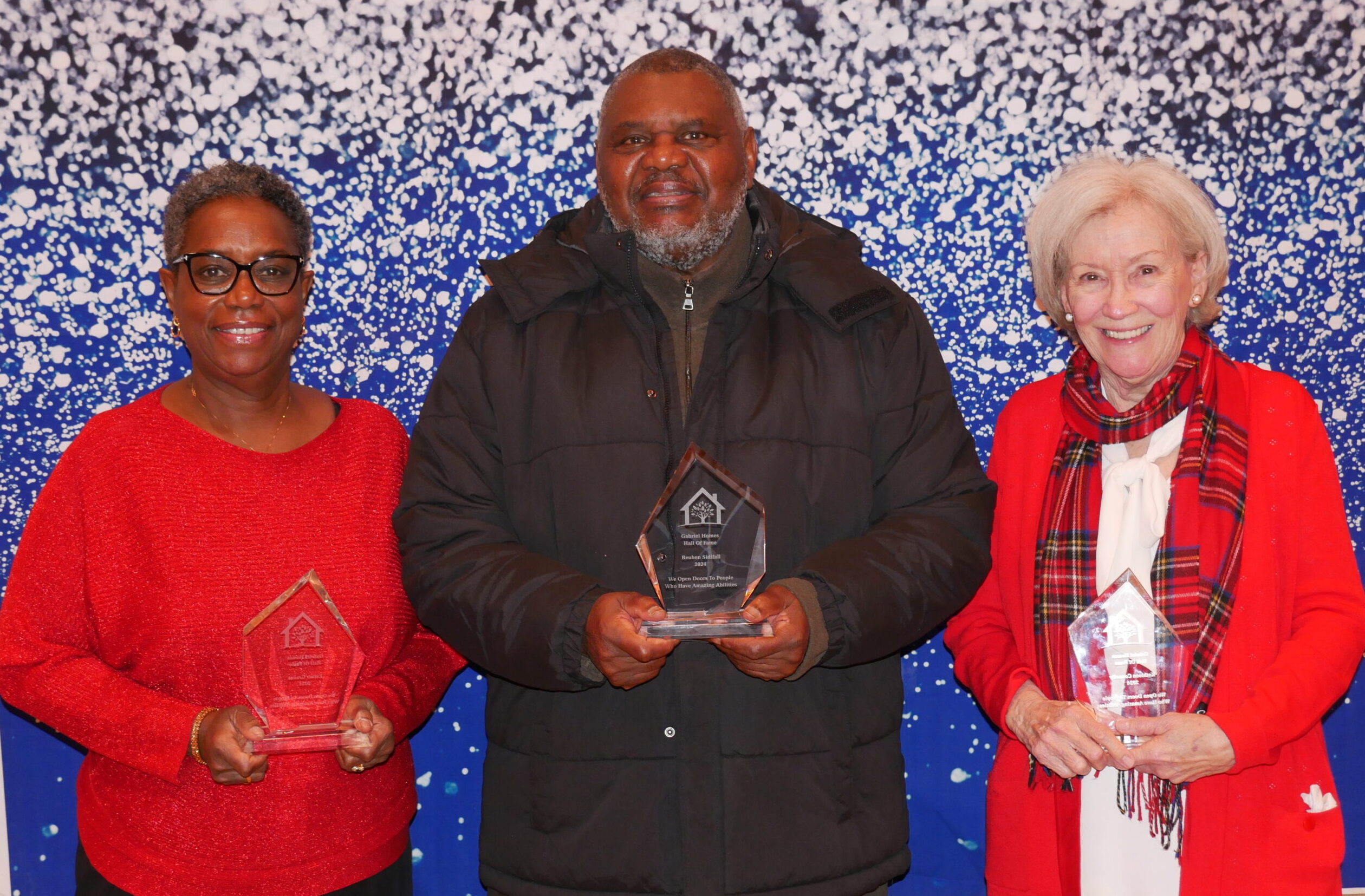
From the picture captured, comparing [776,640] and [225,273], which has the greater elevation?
[225,273]

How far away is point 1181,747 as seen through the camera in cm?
198

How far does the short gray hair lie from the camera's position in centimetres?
225

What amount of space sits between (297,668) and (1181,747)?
155cm

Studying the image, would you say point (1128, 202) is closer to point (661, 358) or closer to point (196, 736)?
point (661, 358)

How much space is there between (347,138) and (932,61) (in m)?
1.45

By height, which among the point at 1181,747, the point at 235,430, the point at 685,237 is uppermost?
the point at 685,237

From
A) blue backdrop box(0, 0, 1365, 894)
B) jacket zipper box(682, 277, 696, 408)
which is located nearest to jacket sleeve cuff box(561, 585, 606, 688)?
jacket zipper box(682, 277, 696, 408)

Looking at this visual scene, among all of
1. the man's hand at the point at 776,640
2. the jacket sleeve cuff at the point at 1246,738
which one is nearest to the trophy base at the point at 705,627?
the man's hand at the point at 776,640

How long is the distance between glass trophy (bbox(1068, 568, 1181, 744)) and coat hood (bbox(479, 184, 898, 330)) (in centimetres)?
68

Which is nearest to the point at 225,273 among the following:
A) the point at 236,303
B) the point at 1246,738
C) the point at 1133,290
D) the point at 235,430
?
the point at 236,303

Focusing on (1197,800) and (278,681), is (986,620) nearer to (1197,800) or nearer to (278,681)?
(1197,800)

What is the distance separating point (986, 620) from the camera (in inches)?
92.3

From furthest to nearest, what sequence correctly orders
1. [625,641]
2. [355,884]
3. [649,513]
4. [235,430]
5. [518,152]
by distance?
1. [518,152]
2. [235,430]
3. [355,884]
4. [649,513]
5. [625,641]

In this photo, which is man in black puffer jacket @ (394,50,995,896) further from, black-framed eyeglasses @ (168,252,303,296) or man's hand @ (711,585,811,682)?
black-framed eyeglasses @ (168,252,303,296)
